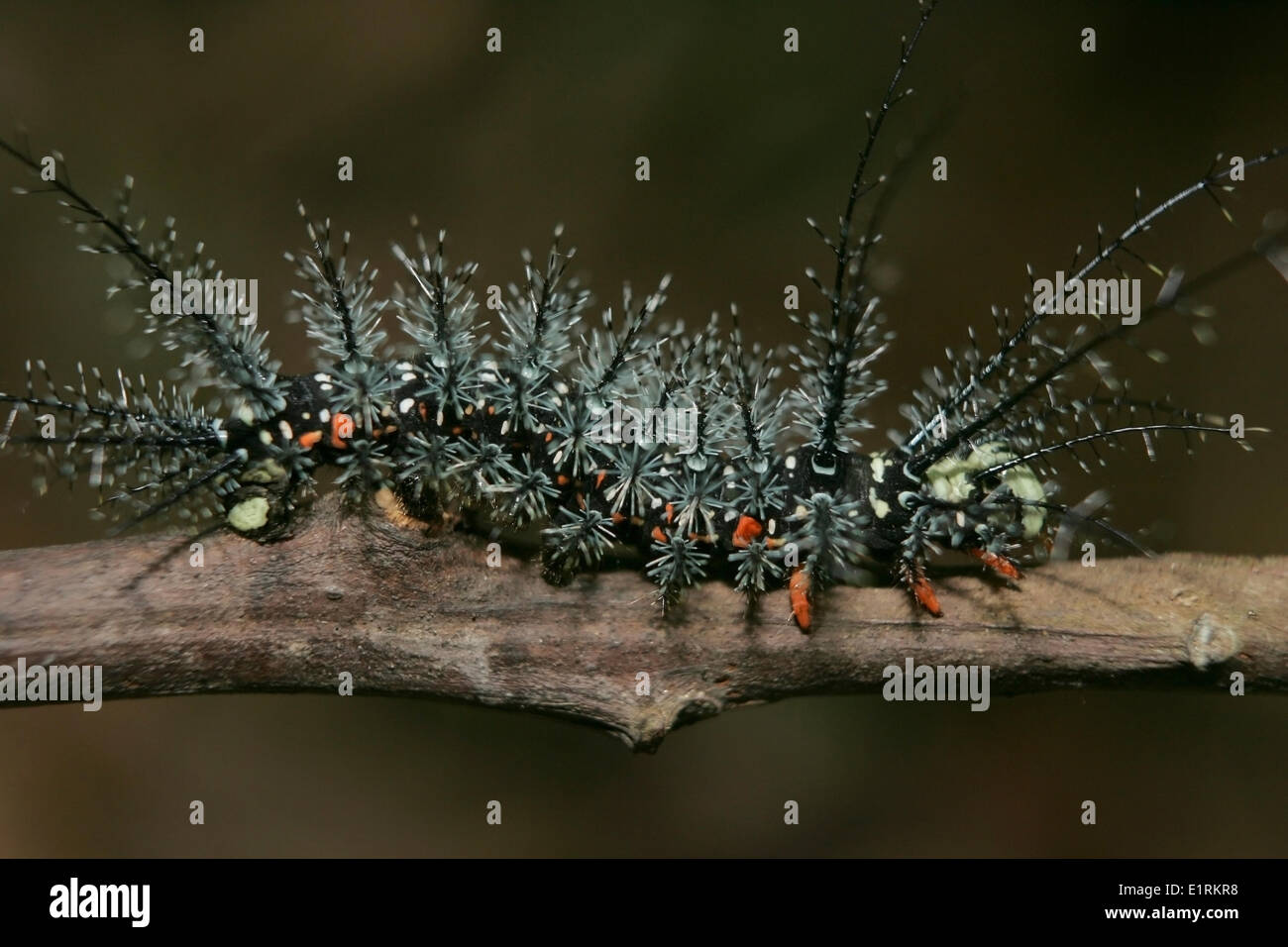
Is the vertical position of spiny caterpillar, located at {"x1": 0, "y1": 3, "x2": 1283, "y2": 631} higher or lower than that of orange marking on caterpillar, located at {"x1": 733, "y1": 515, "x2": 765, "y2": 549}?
higher

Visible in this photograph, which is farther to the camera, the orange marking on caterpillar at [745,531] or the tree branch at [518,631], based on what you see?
the orange marking on caterpillar at [745,531]

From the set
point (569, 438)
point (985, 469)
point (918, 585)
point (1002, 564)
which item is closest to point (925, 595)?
point (918, 585)

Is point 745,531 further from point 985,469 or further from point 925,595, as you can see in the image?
point 985,469

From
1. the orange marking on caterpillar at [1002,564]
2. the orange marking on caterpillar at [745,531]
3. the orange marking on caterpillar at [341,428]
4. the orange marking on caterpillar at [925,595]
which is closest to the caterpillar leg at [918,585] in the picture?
the orange marking on caterpillar at [925,595]

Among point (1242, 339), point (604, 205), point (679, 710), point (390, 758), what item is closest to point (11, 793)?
point (390, 758)

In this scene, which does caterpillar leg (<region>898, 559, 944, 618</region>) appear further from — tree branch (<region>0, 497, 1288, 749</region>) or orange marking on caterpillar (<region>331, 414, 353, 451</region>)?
orange marking on caterpillar (<region>331, 414, 353, 451</region>)

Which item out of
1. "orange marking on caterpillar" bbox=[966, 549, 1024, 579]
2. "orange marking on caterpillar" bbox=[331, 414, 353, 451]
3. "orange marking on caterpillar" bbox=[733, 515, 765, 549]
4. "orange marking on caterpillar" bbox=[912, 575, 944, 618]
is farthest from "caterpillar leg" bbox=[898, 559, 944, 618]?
"orange marking on caterpillar" bbox=[331, 414, 353, 451]

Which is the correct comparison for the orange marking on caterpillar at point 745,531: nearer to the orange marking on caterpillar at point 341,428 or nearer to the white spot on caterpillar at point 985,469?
the white spot on caterpillar at point 985,469
